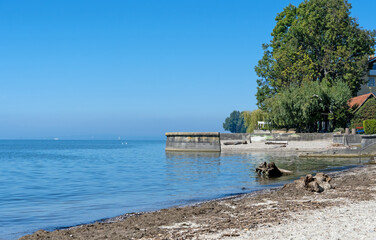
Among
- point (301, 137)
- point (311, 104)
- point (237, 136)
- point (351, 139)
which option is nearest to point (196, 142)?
point (237, 136)

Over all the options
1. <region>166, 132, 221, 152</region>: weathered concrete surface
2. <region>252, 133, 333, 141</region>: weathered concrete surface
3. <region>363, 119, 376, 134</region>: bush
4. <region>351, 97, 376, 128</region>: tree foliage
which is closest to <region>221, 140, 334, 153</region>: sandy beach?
<region>252, 133, 333, 141</region>: weathered concrete surface

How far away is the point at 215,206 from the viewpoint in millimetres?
11680

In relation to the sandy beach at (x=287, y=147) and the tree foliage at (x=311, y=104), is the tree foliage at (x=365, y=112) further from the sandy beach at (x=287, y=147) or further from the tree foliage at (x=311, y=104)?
the sandy beach at (x=287, y=147)

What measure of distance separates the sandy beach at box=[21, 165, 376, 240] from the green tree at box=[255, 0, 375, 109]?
41367 millimetres

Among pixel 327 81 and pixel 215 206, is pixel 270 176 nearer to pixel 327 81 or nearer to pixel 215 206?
pixel 215 206

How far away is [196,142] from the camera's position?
50469mm

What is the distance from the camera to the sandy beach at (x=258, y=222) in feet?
24.6

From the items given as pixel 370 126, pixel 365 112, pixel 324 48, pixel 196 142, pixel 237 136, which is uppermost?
pixel 324 48

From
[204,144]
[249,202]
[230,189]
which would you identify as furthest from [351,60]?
[249,202]

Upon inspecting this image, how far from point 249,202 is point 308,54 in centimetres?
4448

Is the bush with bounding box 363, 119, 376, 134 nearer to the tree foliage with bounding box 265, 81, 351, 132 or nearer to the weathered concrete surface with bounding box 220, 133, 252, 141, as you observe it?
the tree foliage with bounding box 265, 81, 351, 132

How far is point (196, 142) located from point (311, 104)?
14091 mm

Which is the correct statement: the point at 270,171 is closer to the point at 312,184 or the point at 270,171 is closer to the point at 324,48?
the point at 312,184

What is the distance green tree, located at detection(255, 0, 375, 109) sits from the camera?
50.7m
